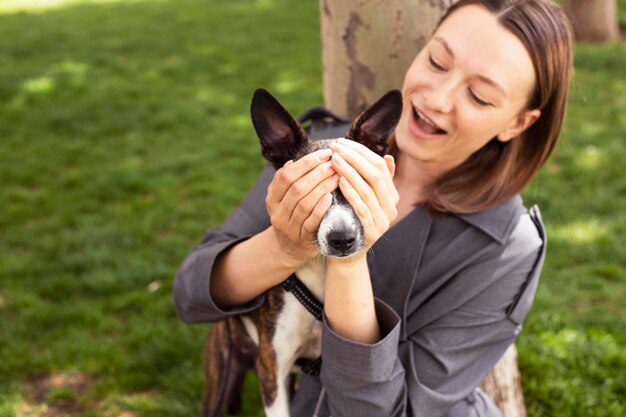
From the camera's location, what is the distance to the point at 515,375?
3.39 meters

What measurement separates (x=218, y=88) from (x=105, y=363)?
A: 16.9 feet

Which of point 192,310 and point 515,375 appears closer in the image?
point 192,310

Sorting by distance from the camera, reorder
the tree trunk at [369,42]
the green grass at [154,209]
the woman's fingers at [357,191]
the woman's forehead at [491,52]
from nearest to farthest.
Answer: the woman's fingers at [357,191]
the woman's forehead at [491,52]
the tree trunk at [369,42]
the green grass at [154,209]

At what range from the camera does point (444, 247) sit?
2619 mm

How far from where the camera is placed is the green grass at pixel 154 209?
3.90 m

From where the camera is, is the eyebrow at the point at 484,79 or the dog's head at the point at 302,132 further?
the eyebrow at the point at 484,79

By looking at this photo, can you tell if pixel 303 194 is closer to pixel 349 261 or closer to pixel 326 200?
pixel 326 200

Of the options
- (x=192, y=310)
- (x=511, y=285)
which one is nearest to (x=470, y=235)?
(x=511, y=285)

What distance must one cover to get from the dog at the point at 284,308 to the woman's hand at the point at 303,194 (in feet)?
0.12

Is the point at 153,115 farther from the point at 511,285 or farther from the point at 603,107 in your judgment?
the point at 511,285

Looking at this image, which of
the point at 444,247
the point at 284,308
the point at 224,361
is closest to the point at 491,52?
Result: the point at 444,247

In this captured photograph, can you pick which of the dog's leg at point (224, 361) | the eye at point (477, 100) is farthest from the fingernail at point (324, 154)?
the dog's leg at point (224, 361)

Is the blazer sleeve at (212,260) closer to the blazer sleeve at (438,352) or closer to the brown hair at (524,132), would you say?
the blazer sleeve at (438,352)

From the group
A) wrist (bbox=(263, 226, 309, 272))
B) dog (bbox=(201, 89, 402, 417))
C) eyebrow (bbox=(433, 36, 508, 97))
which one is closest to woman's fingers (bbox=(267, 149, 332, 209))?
dog (bbox=(201, 89, 402, 417))
